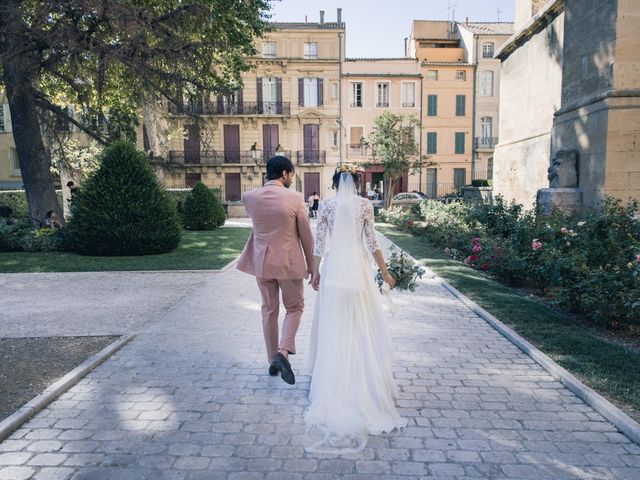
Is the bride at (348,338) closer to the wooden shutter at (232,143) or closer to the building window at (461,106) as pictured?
the wooden shutter at (232,143)

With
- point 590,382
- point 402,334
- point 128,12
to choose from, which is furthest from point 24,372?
point 128,12

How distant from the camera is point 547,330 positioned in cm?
598

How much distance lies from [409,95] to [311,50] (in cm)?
890

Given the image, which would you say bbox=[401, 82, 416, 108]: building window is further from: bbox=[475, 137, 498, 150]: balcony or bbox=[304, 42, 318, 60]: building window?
bbox=[304, 42, 318, 60]: building window

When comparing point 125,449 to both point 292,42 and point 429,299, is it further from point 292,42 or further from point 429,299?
point 292,42

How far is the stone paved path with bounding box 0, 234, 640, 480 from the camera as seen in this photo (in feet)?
10.2

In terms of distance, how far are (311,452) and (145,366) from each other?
2413 mm

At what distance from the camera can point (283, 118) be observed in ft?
133

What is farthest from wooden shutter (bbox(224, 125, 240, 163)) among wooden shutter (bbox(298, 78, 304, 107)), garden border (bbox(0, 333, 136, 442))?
garden border (bbox(0, 333, 136, 442))

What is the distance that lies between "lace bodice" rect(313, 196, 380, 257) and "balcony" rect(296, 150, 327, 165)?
37.1m

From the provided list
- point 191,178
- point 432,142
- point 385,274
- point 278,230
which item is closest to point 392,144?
point 432,142

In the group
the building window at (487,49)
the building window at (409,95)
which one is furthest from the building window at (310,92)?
the building window at (487,49)

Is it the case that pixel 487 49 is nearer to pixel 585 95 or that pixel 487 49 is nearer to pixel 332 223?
pixel 585 95

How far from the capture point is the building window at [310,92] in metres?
40.4
